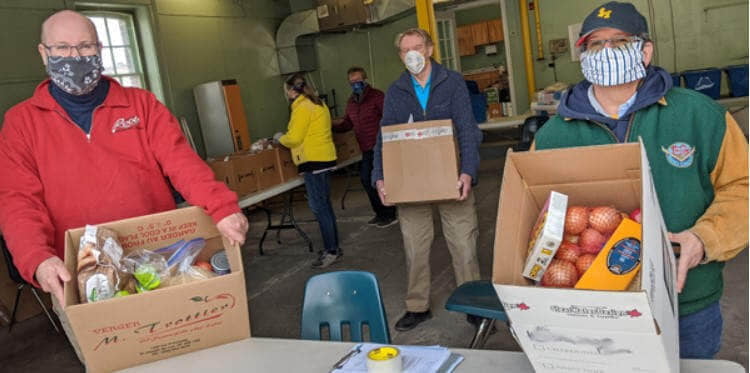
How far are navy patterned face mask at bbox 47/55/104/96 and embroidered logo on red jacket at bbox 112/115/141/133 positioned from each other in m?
0.14

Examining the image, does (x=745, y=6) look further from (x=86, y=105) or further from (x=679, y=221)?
(x=86, y=105)

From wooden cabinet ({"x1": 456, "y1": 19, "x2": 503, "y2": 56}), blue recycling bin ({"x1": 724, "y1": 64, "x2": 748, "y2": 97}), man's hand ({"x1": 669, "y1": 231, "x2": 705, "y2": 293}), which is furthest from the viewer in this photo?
wooden cabinet ({"x1": 456, "y1": 19, "x2": 503, "y2": 56})

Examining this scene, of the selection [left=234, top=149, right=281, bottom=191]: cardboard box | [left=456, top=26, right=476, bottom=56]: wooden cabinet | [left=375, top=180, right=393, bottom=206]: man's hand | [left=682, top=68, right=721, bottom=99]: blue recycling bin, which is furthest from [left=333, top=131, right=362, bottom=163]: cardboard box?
[left=456, top=26, right=476, bottom=56]: wooden cabinet

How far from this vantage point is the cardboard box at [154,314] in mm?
1450

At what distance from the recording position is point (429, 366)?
1.32 metres

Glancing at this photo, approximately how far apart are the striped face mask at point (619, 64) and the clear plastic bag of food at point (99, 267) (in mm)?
1313

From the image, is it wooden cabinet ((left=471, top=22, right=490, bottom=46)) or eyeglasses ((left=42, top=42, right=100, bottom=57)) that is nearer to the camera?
eyeglasses ((left=42, top=42, right=100, bottom=57))

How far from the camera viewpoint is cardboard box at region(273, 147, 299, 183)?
5156 mm

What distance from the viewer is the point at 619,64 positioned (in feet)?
4.96

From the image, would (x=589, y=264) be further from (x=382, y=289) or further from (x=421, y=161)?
(x=382, y=289)

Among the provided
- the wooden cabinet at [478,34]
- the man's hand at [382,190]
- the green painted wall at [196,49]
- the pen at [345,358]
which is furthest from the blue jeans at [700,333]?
the wooden cabinet at [478,34]

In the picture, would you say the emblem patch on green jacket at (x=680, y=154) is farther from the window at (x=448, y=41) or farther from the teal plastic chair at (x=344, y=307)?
the window at (x=448, y=41)

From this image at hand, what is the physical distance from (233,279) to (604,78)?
1.07 meters

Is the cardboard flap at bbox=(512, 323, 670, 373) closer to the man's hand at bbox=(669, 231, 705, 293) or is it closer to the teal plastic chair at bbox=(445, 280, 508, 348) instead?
the man's hand at bbox=(669, 231, 705, 293)
